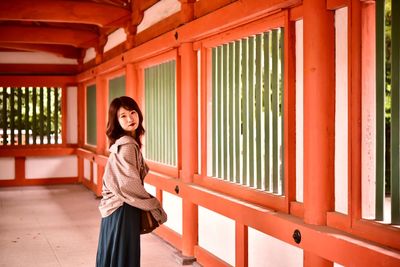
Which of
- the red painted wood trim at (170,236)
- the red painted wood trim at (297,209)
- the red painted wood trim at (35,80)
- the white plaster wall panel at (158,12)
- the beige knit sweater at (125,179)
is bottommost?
the red painted wood trim at (170,236)

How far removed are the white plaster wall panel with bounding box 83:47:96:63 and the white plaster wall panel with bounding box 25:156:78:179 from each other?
2.07 metres

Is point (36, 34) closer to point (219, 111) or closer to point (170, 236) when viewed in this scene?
point (170, 236)

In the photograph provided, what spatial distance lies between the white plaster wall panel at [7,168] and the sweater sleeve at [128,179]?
27.6 feet

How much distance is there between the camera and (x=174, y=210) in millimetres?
5961

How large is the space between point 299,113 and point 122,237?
1338 millimetres

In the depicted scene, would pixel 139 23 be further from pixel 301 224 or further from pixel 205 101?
pixel 301 224

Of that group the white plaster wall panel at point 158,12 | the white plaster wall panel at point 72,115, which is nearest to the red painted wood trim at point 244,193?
the white plaster wall panel at point 158,12

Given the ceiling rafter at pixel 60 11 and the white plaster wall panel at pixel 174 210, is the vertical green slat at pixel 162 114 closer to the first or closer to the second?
the white plaster wall panel at pixel 174 210

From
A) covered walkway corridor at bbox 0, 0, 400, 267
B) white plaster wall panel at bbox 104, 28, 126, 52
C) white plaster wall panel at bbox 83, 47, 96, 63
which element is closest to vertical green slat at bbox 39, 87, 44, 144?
white plaster wall panel at bbox 83, 47, 96, 63

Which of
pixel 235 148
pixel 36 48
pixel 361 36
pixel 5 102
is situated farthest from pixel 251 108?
pixel 5 102

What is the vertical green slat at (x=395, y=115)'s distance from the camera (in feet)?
8.64

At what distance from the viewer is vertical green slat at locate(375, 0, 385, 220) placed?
2.72 m

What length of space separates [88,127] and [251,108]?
7.53 meters

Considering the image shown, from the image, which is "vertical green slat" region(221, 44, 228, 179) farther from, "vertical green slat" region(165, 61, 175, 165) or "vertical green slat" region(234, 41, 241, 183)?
Result: "vertical green slat" region(165, 61, 175, 165)
